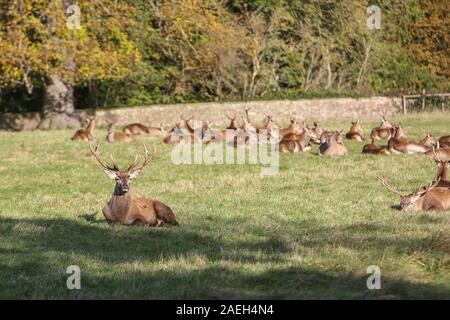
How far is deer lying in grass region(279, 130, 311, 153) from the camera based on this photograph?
69.5 feet

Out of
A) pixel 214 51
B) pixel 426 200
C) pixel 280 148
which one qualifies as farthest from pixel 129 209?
pixel 214 51

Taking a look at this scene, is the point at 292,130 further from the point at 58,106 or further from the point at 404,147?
the point at 58,106

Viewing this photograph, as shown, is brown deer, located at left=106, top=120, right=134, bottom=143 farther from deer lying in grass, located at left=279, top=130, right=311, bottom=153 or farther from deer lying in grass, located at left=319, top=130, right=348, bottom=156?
deer lying in grass, located at left=319, top=130, right=348, bottom=156

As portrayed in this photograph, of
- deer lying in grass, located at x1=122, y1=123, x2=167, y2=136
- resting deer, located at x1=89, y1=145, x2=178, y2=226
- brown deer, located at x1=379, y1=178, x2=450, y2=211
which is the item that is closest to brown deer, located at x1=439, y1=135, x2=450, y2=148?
brown deer, located at x1=379, y1=178, x2=450, y2=211

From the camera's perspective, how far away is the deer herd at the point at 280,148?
39.0ft

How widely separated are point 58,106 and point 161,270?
22755mm

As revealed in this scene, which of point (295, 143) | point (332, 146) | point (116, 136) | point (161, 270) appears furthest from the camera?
point (116, 136)

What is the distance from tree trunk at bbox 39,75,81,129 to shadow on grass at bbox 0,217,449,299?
19368mm

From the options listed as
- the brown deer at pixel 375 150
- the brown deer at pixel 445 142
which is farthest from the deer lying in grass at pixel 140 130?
the brown deer at pixel 445 142

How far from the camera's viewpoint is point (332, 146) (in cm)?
2069

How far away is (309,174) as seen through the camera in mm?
17344

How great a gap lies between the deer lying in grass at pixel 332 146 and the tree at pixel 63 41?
9.60 m
